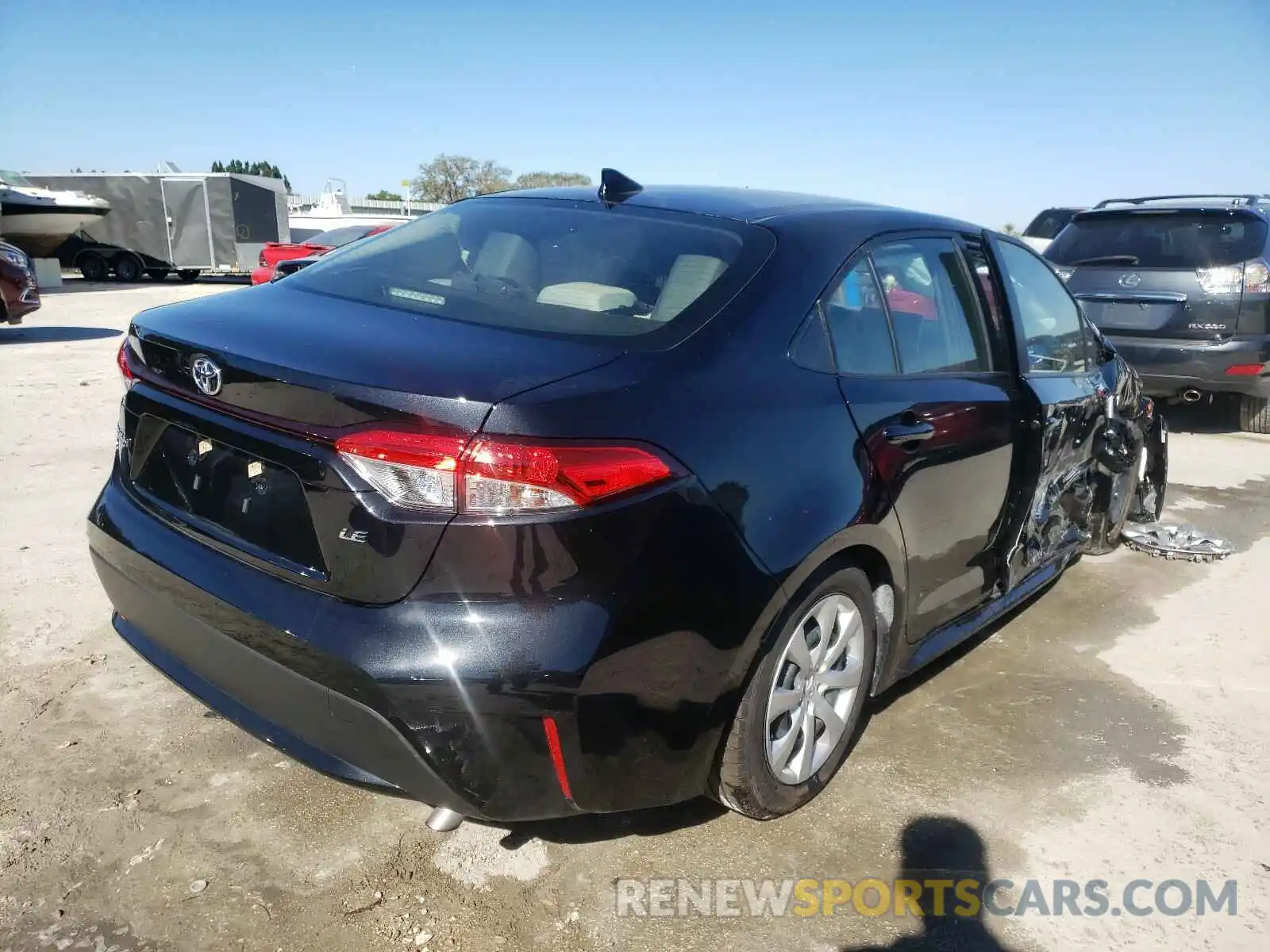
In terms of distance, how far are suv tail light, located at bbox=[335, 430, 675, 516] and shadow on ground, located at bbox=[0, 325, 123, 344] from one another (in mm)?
11383

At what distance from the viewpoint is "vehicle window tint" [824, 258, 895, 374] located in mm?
2592

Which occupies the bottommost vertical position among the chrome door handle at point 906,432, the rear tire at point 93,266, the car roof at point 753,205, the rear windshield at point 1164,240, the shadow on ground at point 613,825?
the shadow on ground at point 613,825

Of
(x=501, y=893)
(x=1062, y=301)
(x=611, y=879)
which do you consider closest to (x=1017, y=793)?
(x=611, y=879)

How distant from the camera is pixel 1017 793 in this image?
285 centimetres

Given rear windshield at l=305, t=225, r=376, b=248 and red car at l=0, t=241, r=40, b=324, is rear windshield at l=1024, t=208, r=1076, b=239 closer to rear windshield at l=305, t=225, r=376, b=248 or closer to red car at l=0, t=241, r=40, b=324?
rear windshield at l=305, t=225, r=376, b=248

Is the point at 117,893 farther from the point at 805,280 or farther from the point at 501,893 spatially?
the point at 805,280

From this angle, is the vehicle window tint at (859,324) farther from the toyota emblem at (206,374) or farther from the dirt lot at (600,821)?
the toyota emblem at (206,374)

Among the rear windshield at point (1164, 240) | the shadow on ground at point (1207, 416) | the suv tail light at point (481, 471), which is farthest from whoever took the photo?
the shadow on ground at point (1207, 416)

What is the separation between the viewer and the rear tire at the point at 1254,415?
8.03 m

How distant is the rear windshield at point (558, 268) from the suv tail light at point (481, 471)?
0.46 m

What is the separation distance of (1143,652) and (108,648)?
398 cm

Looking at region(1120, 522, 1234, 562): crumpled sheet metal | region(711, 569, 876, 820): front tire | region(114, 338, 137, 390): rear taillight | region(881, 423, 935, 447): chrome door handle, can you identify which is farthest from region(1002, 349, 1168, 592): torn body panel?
region(114, 338, 137, 390): rear taillight

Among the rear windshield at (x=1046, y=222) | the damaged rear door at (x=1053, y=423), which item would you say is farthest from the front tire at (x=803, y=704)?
the rear windshield at (x=1046, y=222)

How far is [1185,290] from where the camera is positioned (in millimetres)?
7047
